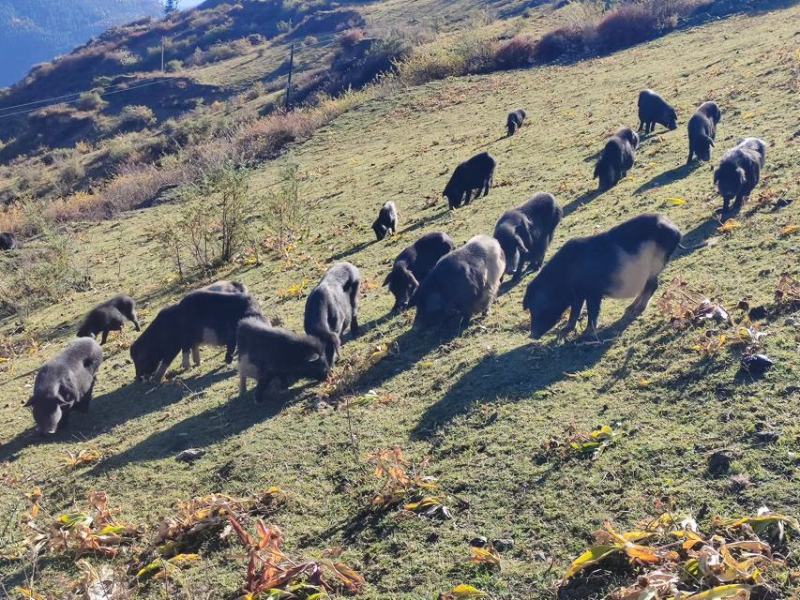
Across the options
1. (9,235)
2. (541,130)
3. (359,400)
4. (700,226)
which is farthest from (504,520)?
(9,235)

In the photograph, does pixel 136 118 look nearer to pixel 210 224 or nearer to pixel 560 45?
pixel 560 45

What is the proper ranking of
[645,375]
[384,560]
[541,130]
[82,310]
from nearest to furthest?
[384,560] → [645,375] → [82,310] → [541,130]

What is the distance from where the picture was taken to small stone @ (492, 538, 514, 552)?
5609 mm

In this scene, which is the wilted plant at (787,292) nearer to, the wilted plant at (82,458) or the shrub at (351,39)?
the wilted plant at (82,458)

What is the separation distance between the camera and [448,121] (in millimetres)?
28344

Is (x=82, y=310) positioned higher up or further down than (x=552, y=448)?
further down

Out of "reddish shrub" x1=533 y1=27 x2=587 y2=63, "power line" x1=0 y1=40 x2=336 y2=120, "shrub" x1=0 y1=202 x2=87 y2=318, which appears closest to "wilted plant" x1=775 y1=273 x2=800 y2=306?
"shrub" x1=0 y1=202 x2=87 y2=318

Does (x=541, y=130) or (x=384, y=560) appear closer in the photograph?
(x=384, y=560)

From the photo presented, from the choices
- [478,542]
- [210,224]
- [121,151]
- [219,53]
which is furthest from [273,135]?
[219,53]

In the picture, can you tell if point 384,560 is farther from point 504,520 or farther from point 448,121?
point 448,121

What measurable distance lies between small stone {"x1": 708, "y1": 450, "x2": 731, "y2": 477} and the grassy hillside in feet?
0.19

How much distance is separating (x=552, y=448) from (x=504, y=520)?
99 cm

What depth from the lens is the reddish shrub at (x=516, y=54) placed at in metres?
35.3

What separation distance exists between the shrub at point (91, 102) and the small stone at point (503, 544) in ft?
186
